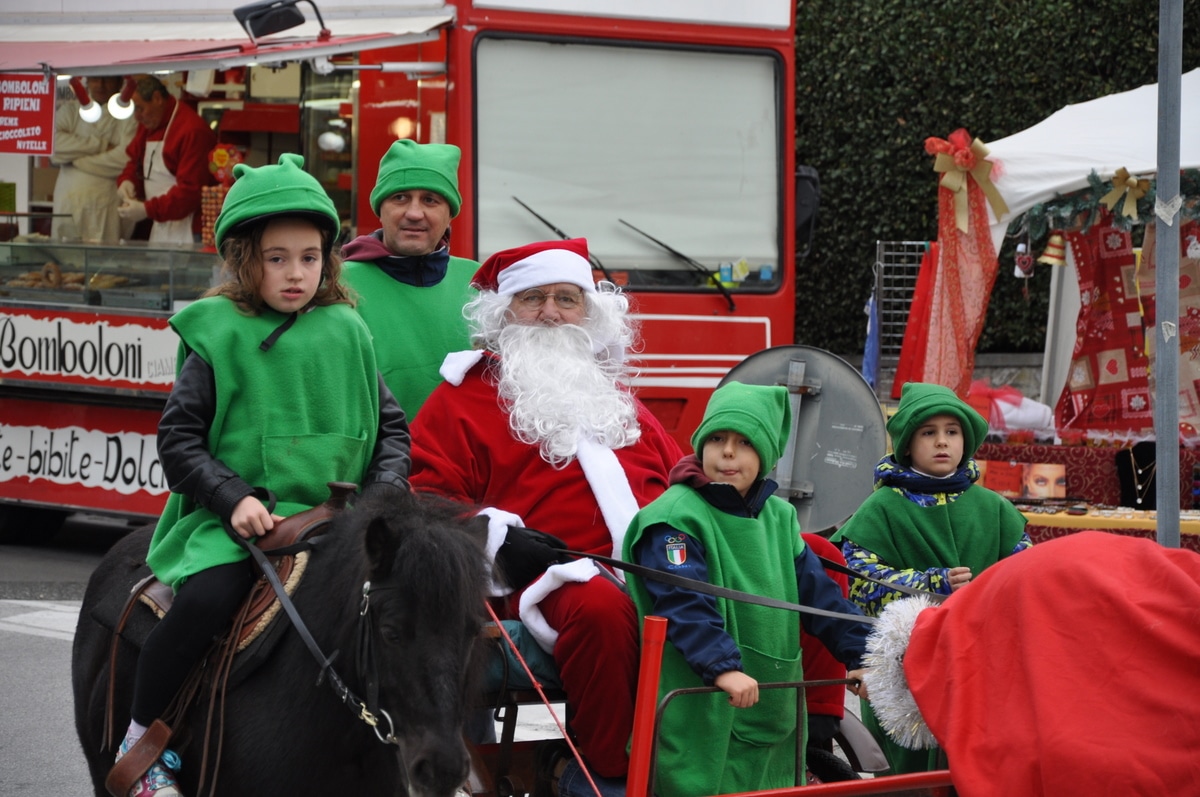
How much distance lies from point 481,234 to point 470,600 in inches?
203

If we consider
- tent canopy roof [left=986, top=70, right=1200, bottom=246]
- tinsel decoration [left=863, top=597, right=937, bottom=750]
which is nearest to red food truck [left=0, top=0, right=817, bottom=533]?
A: tent canopy roof [left=986, top=70, right=1200, bottom=246]

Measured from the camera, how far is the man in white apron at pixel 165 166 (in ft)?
32.6

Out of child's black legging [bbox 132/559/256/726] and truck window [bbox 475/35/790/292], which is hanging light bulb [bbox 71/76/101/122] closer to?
truck window [bbox 475/35/790/292]

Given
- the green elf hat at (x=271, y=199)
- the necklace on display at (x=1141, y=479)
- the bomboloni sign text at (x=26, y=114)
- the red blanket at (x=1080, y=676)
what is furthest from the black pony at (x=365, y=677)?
the bomboloni sign text at (x=26, y=114)

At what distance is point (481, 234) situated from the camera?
25.8 feet

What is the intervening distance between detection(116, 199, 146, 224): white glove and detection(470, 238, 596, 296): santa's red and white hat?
6.60 meters

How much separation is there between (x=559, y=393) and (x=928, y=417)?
1071 mm

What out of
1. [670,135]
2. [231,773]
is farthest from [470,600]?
[670,135]

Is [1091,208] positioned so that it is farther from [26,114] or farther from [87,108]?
[87,108]

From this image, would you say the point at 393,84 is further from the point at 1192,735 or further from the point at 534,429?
the point at 1192,735

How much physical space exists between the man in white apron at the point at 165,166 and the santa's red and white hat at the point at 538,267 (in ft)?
19.8

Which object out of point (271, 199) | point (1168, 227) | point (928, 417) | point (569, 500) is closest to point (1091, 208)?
point (1168, 227)

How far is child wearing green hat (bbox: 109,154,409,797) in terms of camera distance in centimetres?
331

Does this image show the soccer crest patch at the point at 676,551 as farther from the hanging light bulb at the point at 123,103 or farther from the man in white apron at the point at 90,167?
the hanging light bulb at the point at 123,103
